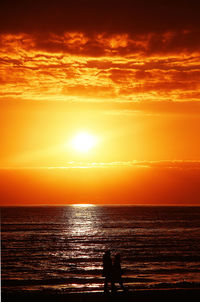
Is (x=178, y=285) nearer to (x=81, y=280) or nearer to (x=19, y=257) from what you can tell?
(x=81, y=280)

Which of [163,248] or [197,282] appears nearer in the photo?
[197,282]

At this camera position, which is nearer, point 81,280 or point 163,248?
point 81,280

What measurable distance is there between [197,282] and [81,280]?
769 cm

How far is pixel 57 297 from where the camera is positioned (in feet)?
71.5

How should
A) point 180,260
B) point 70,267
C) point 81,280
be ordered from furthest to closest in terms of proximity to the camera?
point 180,260, point 70,267, point 81,280

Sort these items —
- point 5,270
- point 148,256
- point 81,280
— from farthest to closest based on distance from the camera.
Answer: point 148,256 → point 5,270 → point 81,280

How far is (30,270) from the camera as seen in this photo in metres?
34.9

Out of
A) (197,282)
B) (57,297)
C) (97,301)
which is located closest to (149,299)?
(97,301)

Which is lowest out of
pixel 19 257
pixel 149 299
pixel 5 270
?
pixel 149 299

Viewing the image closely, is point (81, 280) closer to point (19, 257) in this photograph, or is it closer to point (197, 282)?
point (197, 282)

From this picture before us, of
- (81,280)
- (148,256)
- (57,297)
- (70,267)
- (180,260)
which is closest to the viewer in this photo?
(57,297)

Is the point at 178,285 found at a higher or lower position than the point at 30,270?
lower

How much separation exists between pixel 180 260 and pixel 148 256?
15.8 feet

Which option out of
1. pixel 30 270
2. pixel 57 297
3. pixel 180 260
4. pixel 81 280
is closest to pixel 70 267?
pixel 30 270
